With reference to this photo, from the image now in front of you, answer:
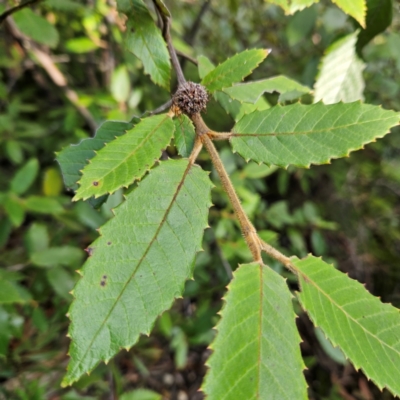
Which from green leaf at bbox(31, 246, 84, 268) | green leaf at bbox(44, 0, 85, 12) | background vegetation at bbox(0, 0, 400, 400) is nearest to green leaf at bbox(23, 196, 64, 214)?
background vegetation at bbox(0, 0, 400, 400)

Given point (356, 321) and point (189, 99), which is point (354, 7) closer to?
point (189, 99)

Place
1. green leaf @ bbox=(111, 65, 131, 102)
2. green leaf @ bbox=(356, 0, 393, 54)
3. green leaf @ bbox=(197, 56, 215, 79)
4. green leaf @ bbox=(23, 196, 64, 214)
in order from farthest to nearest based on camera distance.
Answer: green leaf @ bbox=(111, 65, 131, 102)
green leaf @ bbox=(23, 196, 64, 214)
green leaf @ bbox=(356, 0, 393, 54)
green leaf @ bbox=(197, 56, 215, 79)

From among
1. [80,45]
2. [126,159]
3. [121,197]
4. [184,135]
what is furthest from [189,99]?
[80,45]

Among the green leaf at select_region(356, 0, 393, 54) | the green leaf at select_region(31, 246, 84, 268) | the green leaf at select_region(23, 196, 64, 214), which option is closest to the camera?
the green leaf at select_region(356, 0, 393, 54)

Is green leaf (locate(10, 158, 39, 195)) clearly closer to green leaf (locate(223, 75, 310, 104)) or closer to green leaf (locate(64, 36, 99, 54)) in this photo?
green leaf (locate(64, 36, 99, 54))

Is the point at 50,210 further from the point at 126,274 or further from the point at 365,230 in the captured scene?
the point at 365,230
